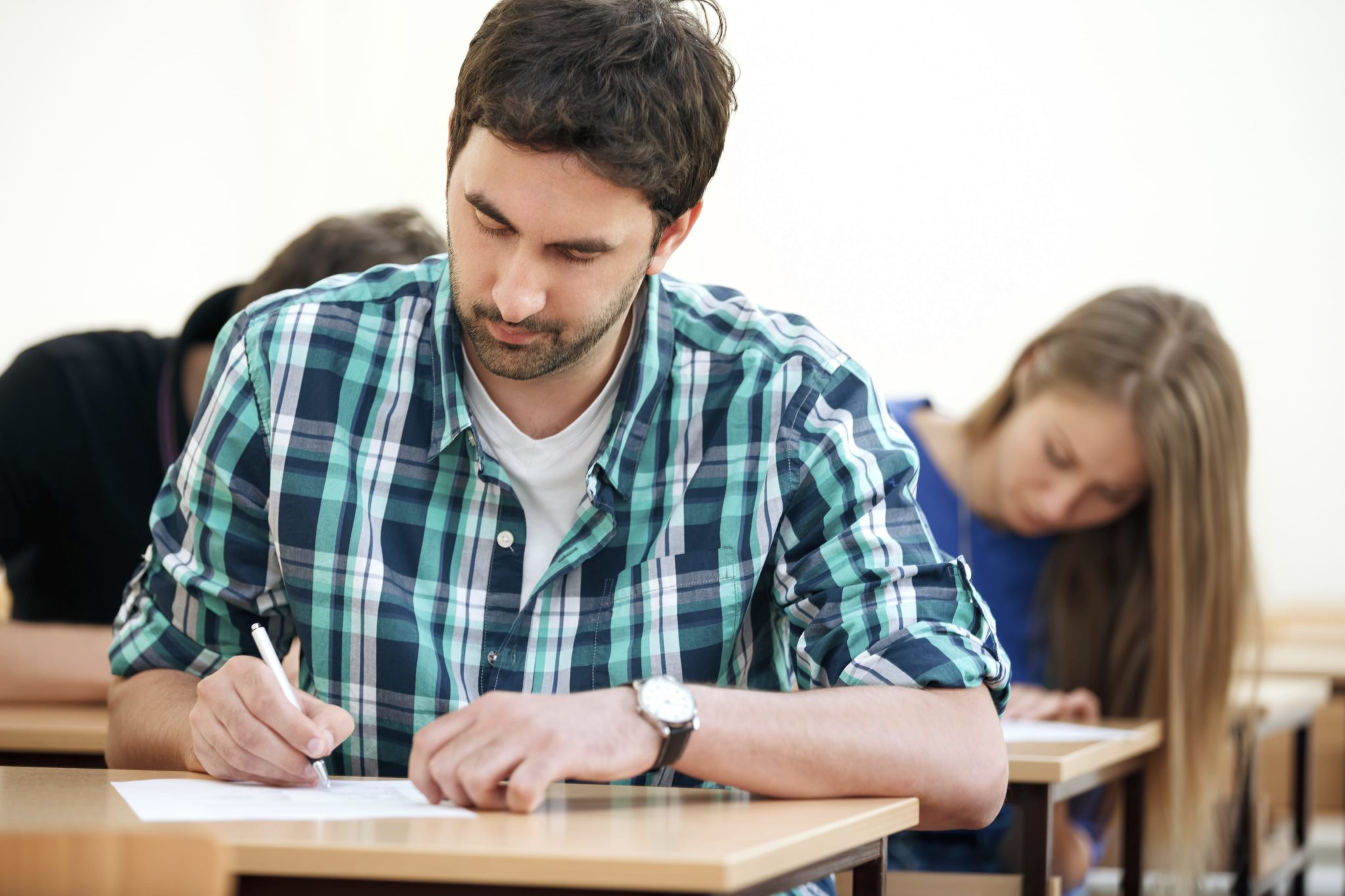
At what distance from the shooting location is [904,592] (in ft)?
4.07

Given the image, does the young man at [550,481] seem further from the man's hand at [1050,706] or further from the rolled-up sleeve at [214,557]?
the man's hand at [1050,706]

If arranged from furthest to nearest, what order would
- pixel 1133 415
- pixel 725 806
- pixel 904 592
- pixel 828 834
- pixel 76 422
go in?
1. pixel 1133 415
2. pixel 76 422
3. pixel 904 592
4. pixel 725 806
5. pixel 828 834

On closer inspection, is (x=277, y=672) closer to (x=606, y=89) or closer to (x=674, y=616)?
(x=674, y=616)

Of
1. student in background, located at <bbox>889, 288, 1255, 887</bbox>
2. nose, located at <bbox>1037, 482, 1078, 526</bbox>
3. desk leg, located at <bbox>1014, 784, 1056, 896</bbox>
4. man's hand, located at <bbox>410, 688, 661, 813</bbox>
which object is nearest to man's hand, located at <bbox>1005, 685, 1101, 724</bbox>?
student in background, located at <bbox>889, 288, 1255, 887</bbox>

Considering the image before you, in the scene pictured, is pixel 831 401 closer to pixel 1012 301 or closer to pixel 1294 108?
pixel 1012 301

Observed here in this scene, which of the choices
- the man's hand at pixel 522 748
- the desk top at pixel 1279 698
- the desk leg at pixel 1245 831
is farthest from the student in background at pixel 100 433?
the desk leg at pixel 1245 831

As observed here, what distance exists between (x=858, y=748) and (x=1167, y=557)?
1461 mm

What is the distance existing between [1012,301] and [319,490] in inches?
113

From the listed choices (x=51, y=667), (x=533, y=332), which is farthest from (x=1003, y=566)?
(x=51, y=667)

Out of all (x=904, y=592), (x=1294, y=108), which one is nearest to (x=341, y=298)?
(x=904, y=592)

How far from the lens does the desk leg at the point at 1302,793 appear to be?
9.86 feet

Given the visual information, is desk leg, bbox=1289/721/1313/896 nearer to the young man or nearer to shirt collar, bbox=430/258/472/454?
the young man

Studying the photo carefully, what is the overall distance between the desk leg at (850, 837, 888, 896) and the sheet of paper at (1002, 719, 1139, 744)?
77cm

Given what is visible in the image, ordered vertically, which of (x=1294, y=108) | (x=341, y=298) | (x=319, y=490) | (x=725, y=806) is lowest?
(x=725, y=806)
